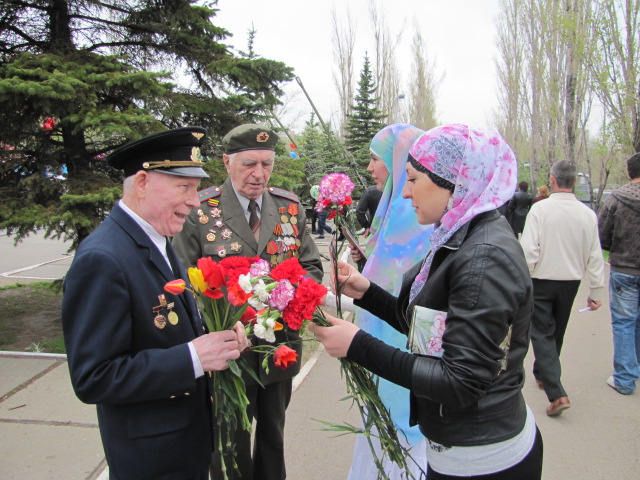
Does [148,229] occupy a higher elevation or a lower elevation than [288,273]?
higher

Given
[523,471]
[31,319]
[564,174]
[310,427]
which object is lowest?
[310,427]

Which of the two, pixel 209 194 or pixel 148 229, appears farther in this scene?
pixel 209 194

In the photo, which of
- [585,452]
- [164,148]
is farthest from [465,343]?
[585,452]

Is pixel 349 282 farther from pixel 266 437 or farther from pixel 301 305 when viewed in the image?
pixel 266 437

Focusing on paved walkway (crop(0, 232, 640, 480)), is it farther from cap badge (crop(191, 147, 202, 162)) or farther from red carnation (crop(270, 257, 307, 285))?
cap badge (crop(191, 147, 202, 162))

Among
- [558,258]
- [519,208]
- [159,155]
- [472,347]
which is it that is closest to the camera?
[472,347]

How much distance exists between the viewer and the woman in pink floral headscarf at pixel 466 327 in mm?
1308

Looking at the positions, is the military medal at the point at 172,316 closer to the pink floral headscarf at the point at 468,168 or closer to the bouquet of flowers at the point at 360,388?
the bouquet of flowers at the point at 360,388

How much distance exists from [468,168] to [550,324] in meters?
2.95

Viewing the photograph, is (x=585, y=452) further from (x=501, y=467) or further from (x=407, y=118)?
(x=407, y=118)

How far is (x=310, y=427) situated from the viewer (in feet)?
11.4

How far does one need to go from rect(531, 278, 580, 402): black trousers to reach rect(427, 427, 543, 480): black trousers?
239 centimetres

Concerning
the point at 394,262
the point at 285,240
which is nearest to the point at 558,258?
the point at 394,262

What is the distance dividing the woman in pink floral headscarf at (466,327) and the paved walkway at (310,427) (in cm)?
169
